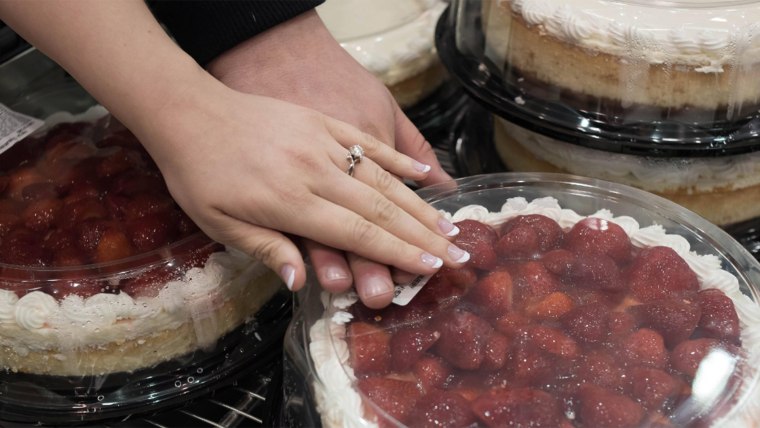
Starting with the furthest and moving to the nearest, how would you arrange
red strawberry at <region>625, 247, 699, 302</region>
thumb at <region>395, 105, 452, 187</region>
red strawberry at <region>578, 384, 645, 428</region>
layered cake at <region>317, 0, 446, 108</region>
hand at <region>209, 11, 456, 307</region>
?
layered cake at <region>317, 0, 446, 108</region>
thumb at <region>395, 105, 452, 187</region>
hand at <region>209, 11, 456, 307</region>
red strawberry at <region>625, 247, 699, 302</region>
red strawberry at <region>578, 384, 645, 428</region>

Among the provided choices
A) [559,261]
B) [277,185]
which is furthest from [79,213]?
[559,261]

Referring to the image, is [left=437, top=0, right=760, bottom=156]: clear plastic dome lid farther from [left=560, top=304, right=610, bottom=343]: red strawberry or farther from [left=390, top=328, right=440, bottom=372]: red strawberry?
[left=390, top=328, right=440, bottom=372]: red strawberry

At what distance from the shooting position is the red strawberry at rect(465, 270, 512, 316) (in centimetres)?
143

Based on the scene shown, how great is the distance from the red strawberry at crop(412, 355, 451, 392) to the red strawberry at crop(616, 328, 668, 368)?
0.27 m

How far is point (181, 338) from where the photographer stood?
5.52 feet

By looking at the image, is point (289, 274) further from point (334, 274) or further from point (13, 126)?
point (13, 126)

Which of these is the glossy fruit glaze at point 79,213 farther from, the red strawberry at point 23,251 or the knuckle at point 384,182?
the knuckle at point 384,182

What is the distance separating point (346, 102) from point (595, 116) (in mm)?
564

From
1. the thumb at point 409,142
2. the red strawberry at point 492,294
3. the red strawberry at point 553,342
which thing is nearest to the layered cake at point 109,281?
the thumb at point 409,142

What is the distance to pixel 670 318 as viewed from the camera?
1.40 meters

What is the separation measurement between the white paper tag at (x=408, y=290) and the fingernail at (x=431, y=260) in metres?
0.06

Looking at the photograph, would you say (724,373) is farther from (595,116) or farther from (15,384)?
(15,384)

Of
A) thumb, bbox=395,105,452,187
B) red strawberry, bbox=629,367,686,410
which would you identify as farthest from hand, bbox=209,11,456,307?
red strawberry, bbox=629,367,686,410

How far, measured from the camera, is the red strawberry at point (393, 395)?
129cm
